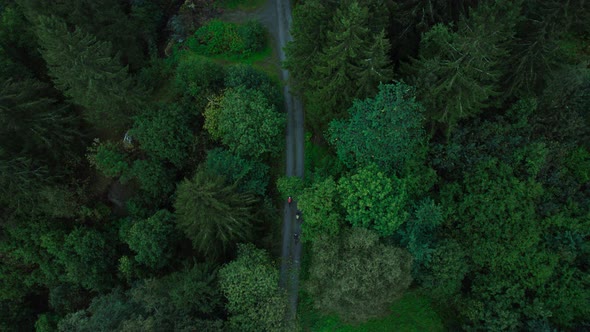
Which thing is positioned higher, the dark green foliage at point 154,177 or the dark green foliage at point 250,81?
the dark green foliage at point 250,81

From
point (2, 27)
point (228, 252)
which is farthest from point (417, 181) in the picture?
point (2, 27)

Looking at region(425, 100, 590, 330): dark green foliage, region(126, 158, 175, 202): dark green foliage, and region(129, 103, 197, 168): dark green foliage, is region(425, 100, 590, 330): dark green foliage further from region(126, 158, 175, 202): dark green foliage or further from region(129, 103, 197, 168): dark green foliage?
region(126, 158, 175, 202): dark green foliage

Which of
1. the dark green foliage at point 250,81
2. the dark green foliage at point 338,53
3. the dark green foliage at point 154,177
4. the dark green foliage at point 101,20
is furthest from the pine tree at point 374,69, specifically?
the dark green foliage at point 101,20

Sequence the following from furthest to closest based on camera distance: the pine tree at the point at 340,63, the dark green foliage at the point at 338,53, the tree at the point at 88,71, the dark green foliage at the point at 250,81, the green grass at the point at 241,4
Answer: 1. the green grass at the point at 241,4
2. the dark green foliage at the point at 250,81
3. the tree at the point at 88,71
4. the dark green foliage at the point at 338,53
5. the pine tree at the point at 340,63

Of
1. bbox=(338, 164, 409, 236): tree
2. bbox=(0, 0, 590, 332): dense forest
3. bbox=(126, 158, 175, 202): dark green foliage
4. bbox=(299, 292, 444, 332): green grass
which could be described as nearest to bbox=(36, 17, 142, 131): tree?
bbox=(0, 0, 590, 332): dense forest

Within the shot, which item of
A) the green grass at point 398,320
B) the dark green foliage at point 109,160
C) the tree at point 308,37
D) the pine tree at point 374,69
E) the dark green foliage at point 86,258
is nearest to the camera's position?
the pine tree at point 374,69

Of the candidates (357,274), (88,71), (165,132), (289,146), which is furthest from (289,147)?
(88,71)

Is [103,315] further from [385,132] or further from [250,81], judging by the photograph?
[385,132]

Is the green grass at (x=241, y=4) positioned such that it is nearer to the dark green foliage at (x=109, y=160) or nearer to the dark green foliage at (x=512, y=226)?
the dark green foliage at (x=109, y=160)
